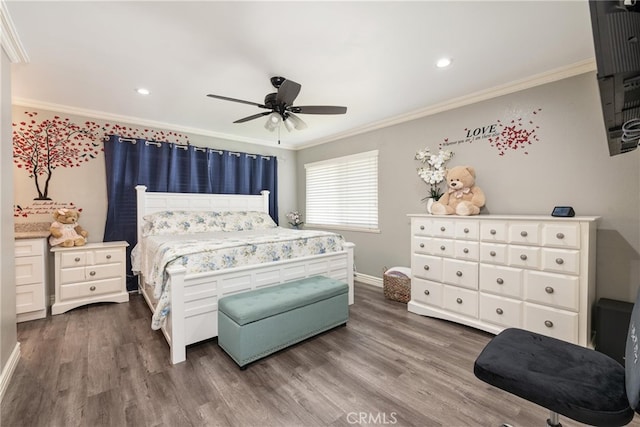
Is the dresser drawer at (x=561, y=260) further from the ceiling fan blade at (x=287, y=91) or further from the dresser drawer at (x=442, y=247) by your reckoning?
the ceiling fan blade at (x=287, y=91)

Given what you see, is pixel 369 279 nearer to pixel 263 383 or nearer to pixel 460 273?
pixel 460 273

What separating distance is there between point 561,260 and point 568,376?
5.19ft

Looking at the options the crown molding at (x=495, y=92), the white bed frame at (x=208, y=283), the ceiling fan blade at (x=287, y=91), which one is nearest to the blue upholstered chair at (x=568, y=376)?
the white bed frame at (x=208, y=283)

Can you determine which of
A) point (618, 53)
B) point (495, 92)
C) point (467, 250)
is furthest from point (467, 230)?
point (618, 53)

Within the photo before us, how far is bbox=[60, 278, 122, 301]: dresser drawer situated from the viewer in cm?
317

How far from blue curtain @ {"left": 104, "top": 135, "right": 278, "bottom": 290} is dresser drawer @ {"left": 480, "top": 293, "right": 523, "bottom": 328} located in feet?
12.7

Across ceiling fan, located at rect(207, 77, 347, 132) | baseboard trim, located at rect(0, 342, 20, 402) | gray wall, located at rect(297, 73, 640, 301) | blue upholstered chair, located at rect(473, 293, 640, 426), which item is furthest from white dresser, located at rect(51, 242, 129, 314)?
blue upholstered chair, located at rect(473, 293, 640, 426)

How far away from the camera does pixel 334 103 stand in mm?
3340

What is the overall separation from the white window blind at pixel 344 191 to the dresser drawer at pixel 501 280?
70.7 inches

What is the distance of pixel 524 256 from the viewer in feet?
7.91

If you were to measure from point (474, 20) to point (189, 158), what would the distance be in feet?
13.1

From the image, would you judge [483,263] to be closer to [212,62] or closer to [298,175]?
[212,62]

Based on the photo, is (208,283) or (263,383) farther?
(208,283)

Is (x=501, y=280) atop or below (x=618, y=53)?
below
